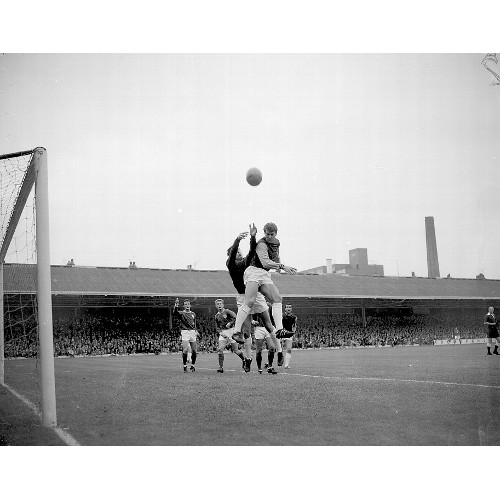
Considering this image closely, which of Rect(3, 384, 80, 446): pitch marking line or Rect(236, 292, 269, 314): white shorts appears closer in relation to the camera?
Rect(3, 384, 80, 446): pitch marking line

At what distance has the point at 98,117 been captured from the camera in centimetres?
905

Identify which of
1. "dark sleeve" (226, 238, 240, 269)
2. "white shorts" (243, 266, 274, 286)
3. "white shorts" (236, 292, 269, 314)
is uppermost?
"dark sleeve" (226, 238, 240, 269)

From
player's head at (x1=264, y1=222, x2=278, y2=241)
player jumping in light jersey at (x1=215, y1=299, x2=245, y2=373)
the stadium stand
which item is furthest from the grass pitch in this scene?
the stadium stand

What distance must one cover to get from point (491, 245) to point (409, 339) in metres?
21.0

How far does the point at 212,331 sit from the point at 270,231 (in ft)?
61.6

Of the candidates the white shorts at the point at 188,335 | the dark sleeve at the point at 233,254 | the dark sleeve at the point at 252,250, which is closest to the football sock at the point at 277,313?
the dark sleeve at the point at 252,250

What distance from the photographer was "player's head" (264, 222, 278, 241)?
26.1 ft

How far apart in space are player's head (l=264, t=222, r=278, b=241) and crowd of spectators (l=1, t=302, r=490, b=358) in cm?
1165

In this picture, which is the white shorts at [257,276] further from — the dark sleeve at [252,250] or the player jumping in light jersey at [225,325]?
the player jumping in light jersey at [225,325]

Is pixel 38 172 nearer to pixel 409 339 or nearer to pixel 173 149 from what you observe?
pixel 173 149

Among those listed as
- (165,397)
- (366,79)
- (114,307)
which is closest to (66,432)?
(165,397)

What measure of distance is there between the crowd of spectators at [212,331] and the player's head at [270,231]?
1165cm

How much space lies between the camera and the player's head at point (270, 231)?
796 centimetres

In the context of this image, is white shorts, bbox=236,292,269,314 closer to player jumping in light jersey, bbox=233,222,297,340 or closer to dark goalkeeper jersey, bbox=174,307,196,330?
player jumping in light jersey, bbox=233,222,297,340
